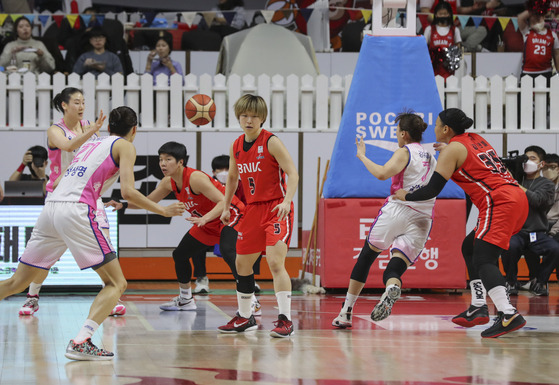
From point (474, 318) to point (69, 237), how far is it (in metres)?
3.36

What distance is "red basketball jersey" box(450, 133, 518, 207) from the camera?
21.4 ft

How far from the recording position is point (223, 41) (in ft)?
45.3

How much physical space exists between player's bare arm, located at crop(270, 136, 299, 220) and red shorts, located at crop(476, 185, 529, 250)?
152cm

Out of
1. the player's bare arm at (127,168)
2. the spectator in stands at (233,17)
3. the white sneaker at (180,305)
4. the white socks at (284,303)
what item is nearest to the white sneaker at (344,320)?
the white socks at (284,303)

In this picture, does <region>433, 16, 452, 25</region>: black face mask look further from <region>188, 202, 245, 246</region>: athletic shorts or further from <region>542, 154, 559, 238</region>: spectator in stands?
<region>188, 202, 245, 246</region>: athletic shorts

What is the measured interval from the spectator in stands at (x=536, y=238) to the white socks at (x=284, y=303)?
458 cm

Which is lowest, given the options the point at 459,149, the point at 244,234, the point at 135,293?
the point at 135,293

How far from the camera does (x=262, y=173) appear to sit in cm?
650

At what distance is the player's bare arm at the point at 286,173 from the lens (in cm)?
618

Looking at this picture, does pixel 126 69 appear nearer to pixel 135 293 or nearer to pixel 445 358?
pixel 135 293

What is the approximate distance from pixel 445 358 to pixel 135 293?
5370mm

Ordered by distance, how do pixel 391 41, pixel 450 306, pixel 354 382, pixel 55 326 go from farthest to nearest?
pixel 391 41 → pixel 450 306 → pixel 55 326 → pixel 354 382

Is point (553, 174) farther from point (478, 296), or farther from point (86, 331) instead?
point (86, 331)

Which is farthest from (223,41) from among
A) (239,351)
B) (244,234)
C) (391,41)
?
(239,351)
